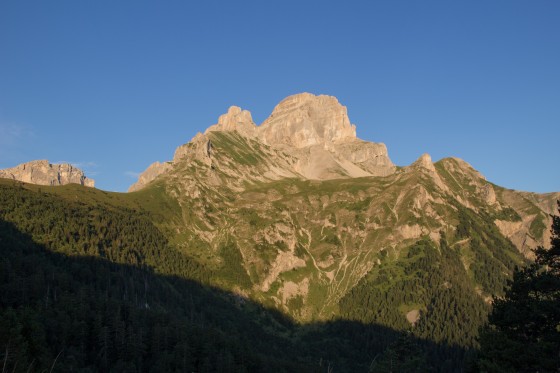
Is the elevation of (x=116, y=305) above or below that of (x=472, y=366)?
below

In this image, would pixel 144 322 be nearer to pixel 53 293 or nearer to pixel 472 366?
pixel 53 293

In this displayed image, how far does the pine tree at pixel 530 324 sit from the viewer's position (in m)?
33.2

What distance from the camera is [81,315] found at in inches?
5969

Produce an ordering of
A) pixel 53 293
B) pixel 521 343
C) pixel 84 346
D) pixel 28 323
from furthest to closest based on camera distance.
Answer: pixel 53 293 < pixel 84 346 < pixel 28 323 < pixel 521 343

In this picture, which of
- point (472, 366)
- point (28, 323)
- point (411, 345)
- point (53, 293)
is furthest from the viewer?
point (53, 293)

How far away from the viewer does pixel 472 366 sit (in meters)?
41.3

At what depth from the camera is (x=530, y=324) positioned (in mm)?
36000

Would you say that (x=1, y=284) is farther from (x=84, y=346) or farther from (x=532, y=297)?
(x=532, y=297)

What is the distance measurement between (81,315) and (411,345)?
404 ft

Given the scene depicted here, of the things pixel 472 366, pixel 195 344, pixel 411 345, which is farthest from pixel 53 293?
pixel 472 366

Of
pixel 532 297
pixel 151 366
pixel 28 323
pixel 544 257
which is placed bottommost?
pixel 151 366

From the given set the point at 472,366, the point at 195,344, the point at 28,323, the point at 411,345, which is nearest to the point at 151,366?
the point at 195,344

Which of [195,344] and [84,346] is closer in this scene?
[84,346]

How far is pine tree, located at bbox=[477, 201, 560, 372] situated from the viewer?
33250 mm
